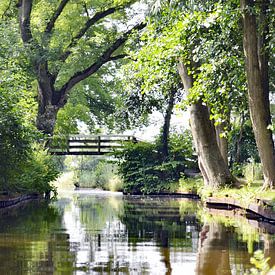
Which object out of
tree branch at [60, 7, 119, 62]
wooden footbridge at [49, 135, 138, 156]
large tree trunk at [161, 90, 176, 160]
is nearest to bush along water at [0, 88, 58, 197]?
tree branch at [60, 7, 119, 62]

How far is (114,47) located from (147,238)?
878 inches

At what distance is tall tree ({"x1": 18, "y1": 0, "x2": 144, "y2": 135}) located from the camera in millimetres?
30328

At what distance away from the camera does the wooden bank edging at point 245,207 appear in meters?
13.9

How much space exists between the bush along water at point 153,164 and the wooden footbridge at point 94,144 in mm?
1380

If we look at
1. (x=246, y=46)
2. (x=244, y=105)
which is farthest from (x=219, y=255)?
(x=244, y=105)

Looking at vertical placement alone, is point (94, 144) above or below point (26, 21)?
below

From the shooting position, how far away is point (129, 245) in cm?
942

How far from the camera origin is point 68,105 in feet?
127

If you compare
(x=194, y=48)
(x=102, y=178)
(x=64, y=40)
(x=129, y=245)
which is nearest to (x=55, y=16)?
(x=64, y=40)

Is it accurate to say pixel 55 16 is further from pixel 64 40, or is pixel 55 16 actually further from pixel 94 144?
pixel 94 144

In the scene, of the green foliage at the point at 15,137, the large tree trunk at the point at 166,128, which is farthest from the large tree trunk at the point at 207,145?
the large tree trunk at the point at 166,128

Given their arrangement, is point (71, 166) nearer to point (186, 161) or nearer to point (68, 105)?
point (68, 105)

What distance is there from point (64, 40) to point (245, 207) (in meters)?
17.7

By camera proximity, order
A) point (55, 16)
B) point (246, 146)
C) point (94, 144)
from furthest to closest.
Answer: point (94, 144)
point (246, 146)
point (55, 16)
